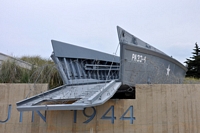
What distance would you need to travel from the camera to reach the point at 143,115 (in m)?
4.68

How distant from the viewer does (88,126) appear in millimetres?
4711

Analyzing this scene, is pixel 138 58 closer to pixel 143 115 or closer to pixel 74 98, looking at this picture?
pixel 143 115

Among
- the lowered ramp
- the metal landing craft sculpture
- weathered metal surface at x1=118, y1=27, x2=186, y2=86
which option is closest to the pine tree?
the metal landing craft sculpture

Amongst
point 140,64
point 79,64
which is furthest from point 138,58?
point 79,64

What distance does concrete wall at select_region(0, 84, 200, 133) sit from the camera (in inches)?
181

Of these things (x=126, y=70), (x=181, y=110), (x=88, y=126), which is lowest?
(x=88, y=126)

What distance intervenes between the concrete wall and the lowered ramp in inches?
16.9

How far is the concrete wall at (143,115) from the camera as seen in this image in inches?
181

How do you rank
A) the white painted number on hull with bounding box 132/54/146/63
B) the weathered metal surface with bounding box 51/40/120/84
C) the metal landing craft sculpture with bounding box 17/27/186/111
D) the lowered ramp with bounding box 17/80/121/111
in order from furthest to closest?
the weathered metal surface with bounding box 51/40/120/84 < the white painted number on hull with bounding box 132/54/146/63 < the metal landing craft sculpture with bounding box 17/27/186/111 < the lowered ramp with bounding box 17/80/121/111

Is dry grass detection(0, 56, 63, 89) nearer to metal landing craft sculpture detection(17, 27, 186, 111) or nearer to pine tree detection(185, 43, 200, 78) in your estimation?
metal landing craft sculpture detection(17, 27, 186, 111)

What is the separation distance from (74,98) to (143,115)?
147 cm

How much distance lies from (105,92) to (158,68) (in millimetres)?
1746

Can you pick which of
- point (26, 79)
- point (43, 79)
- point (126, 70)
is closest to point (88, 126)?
point (126, 70)

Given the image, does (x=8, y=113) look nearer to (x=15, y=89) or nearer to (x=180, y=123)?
(x=15, y=89)
